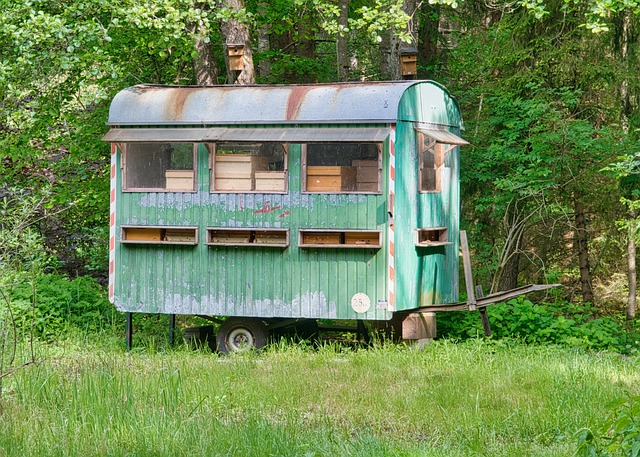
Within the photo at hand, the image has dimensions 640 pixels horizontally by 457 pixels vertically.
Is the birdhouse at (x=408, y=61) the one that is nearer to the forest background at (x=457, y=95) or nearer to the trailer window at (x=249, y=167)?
the forest background at (x=457, y=95)

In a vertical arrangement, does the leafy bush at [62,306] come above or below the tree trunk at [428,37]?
below

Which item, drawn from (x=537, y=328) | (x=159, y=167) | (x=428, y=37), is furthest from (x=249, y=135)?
(x=428, y=37)

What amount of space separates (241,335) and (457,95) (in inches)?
263

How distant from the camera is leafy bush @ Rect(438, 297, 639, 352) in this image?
40.9 feet

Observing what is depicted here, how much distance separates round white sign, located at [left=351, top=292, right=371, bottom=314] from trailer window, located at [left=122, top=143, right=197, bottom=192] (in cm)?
248

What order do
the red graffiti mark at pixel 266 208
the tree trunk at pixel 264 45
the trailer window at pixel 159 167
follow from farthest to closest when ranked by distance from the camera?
the tree trunk at pixel 264 45, the trailer window at pixel 159 167, the red graffiti mark at pixel 266 208

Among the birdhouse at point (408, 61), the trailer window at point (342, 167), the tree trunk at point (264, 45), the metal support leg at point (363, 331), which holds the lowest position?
the metal support leg at point (363, 331)

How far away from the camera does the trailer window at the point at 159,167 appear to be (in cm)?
1209

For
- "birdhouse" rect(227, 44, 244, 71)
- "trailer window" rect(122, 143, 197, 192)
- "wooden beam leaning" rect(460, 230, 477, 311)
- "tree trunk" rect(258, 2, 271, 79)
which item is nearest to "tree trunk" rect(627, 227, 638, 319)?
"wooden beam leaning" rect(460, 230, 477, 311)

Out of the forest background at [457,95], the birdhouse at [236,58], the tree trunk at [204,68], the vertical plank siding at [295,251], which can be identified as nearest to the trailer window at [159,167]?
the vertical plank siding at [295,251]

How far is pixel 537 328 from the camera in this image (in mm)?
12773

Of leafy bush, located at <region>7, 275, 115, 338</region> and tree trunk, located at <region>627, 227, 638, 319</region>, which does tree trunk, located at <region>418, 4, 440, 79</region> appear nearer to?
tree trunk, located at <region>627, 227, 638, 319</region>

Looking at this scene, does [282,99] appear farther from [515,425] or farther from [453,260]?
[515,425]

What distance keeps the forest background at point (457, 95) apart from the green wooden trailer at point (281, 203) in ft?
4.43
